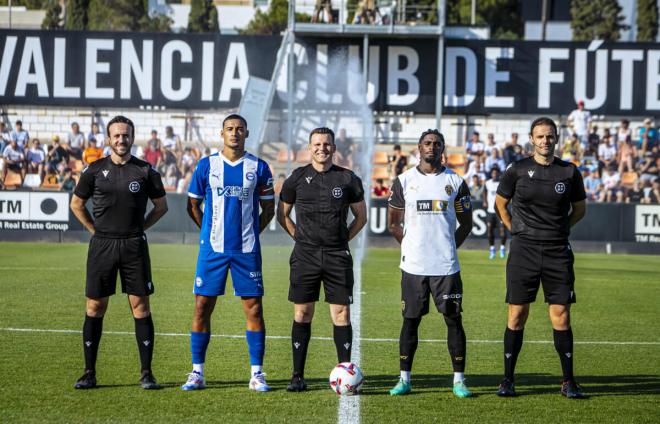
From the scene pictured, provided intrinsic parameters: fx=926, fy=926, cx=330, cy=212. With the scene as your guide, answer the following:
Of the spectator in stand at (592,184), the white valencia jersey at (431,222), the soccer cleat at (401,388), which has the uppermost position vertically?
the spectator in stand at (592,184)

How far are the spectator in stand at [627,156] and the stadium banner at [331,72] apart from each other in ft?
8.73

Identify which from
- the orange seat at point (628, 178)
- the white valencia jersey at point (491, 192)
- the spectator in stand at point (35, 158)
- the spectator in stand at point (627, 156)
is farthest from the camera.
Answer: the spectator in stand at point (35, 158)

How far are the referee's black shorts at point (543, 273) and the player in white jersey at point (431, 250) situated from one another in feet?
1.65

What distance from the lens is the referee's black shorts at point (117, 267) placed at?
7574 mm

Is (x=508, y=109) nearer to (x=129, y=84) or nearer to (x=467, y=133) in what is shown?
(x=467, y=133)

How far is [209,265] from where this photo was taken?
24.9ft

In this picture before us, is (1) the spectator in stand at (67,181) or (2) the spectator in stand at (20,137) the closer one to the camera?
(1) the spectator in stand at (67,181)

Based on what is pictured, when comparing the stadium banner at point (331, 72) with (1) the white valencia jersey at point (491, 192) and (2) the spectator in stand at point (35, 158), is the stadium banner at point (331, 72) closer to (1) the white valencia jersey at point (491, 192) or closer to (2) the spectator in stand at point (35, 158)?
(2) the spectator in stand at point (35, 158)

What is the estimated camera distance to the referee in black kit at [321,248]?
7578 mm

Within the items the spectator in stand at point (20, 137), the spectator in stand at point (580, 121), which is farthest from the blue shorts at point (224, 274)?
the spectator in stand at point (580, 121)

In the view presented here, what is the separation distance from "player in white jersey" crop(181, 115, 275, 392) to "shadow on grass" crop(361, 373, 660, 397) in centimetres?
108

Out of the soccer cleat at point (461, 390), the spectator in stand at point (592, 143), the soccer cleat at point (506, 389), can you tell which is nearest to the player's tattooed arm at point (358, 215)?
the soccer cleat at point (461, 390)

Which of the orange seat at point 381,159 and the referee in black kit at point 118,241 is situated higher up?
the orange seat at point 381,159

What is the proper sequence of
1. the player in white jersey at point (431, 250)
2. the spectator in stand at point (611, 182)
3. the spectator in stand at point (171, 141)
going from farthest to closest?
1. the spectator in stand at point (171, 141)
2. the spectator in stand at point (611, 182)
3. the player in white jersey at point (431, 250)
